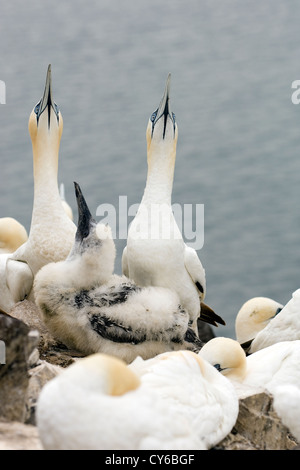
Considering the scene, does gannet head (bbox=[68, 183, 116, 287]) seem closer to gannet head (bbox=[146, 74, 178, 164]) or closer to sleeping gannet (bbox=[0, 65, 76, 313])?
sleeping gannet (bbox=[0, 65, 76, 313])

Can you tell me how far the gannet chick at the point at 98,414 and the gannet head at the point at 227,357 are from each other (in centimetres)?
132

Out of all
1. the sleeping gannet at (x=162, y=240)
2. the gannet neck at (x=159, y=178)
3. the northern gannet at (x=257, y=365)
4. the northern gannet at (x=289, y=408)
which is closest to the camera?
Answer: the northern gannet at (x=289, y=408)

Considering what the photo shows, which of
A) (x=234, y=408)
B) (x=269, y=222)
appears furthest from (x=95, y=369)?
(x=269, y=222)

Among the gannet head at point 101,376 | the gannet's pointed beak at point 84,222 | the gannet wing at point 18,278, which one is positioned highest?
the gannet's pointed beak at point 84,222

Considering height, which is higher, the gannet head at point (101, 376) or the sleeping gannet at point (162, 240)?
the sleeping gannet at point (162, 240)

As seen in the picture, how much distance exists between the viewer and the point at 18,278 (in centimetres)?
404

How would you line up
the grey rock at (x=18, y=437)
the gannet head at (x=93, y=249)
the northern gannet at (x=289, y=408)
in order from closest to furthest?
1. the grey rock at (x=18, y=437)
2. the northern gannet at (x=289, y=408)
3. the gannet head at (x=93, y=249)

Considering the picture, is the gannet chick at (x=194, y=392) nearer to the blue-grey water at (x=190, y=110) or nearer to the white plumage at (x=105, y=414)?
the white plumage at (x=105, y=414)

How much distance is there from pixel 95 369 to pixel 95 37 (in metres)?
8.40

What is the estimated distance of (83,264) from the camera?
11.8 ft

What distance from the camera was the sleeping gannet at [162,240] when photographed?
3914mm

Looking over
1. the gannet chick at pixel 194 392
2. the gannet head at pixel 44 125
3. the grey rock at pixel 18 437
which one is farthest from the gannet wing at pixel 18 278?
the grey rock at pixel 18 437

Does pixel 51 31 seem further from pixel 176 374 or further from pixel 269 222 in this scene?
pixel 176 374
